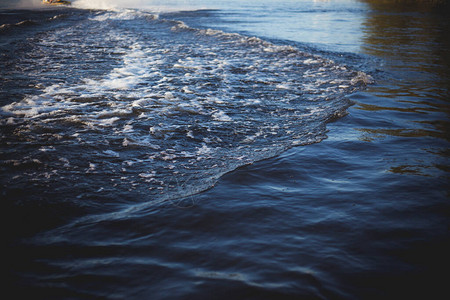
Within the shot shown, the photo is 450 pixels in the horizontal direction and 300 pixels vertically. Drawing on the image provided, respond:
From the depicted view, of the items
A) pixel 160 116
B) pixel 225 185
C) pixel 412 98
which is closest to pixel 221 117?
pixel 160 116

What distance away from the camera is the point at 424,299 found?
6.88 ft

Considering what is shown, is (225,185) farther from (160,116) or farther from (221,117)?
(160,116)

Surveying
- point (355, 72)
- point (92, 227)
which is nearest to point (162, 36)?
point (355, 72)

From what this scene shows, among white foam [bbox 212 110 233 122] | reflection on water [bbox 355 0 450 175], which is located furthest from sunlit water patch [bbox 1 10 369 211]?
reflection on water [bbox 355 0 450 175]

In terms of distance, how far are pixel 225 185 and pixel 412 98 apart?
18.6 ft

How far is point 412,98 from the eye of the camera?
678 centimetres

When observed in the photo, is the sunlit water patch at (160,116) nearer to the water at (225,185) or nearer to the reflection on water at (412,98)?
the water at (225,185)

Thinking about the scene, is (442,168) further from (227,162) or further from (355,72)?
(355,72)

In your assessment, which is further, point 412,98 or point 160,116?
point 412,98

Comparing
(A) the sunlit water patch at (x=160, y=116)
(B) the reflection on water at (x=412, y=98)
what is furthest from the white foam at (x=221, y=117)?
(B) the reflection on water at (x=412, y=98)

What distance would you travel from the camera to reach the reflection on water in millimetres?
4629

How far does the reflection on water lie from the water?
5 centimetres

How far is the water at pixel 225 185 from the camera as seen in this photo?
2.31 meters

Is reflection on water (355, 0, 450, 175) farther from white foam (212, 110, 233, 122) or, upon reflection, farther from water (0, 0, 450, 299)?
white foam (212, 110, 233, 122)
